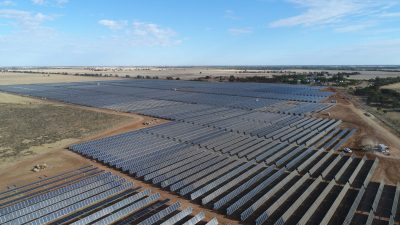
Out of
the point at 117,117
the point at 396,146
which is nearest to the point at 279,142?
the point at 396,146

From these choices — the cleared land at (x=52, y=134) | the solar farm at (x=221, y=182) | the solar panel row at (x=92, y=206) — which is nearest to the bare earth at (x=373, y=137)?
the solar farm at (x=221, y=182)

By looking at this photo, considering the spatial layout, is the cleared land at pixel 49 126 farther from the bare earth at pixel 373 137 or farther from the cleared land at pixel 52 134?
the bare earth at pixel 373 137

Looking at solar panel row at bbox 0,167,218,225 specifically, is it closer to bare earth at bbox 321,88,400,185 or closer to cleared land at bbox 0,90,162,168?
cleared land at bbox 0,90,162,168

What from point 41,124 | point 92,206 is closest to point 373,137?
point 92,206

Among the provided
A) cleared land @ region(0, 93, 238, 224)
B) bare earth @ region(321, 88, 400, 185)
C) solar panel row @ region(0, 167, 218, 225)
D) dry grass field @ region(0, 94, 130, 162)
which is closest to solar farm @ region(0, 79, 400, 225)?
solar panel row @ region(0, 167, 218, 225)

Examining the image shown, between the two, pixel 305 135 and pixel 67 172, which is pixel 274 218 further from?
pixel 305 135

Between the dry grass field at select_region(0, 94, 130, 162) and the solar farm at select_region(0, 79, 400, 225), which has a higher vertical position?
the dry grass field at select_region(0, 94, 130, 162)

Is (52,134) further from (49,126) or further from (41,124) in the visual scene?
(41,124)
